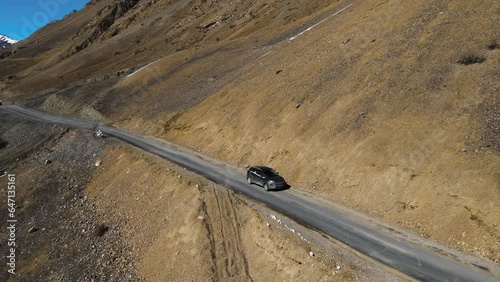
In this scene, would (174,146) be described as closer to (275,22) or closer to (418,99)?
(418,99)

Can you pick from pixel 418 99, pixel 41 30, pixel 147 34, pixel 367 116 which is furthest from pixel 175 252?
pixel 41 30

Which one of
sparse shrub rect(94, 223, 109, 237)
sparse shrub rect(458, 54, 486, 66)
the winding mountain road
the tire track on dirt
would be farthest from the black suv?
sparse shrub rect(458, 54, 486, 66)

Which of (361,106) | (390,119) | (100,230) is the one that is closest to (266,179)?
(361,106)

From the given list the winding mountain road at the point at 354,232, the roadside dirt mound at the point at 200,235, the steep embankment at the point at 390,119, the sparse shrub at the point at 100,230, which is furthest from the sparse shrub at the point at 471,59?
the sparse shrub at the point at 100,230

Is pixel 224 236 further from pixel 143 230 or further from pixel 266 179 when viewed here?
pixel 143 230

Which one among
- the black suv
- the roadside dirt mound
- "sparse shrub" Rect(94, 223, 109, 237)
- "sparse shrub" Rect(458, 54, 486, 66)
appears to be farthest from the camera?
"sparse shrub" Rect(94, 223, 109, 237)

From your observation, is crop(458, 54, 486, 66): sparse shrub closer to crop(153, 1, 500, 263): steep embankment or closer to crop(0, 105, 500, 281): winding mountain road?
crop(153, 1, 500, 263): steep embankment
